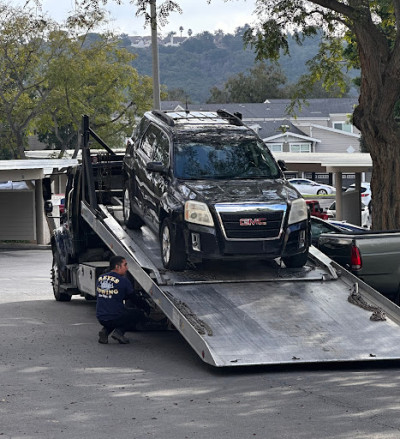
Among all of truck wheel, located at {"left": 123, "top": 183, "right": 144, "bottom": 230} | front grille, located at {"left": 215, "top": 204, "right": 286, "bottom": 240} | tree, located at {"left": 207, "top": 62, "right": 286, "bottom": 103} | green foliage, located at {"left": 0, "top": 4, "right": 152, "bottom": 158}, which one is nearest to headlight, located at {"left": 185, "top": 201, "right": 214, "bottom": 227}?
front grille, located at {"left": 215, "top": 204, "right": 286, "bottom": 240}

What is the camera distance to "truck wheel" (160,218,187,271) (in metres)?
13.9

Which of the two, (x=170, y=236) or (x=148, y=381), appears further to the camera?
(x=170, y=236)

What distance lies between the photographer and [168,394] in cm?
1030

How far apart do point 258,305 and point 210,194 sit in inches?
70.8

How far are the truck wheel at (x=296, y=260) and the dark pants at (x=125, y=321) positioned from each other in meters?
2.26

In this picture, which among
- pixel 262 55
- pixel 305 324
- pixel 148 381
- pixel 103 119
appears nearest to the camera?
pixel 148 381

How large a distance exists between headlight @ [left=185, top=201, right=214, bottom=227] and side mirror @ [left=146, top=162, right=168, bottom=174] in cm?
87

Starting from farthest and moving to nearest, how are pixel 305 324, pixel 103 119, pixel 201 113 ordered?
pixel 103 119 → pixel 201 113 → pixel 305 324

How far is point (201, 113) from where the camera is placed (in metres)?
16.8

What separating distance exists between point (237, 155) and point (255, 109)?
8521 cm

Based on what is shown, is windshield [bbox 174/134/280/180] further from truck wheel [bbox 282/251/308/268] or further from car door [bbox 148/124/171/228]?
truck wheel [bbox 282/251/308/268]

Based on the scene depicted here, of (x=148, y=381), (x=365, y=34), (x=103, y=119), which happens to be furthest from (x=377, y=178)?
(x=103, y=119)

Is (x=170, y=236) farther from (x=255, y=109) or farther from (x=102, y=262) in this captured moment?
(x=255, y=109)

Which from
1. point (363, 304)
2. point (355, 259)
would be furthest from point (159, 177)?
point (363, 304)
